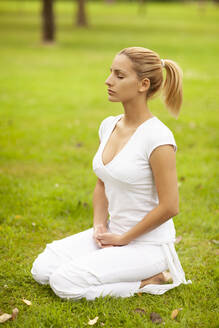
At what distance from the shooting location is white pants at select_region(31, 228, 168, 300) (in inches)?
127

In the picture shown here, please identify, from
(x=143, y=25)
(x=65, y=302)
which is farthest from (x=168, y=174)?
(x=143, y=25)

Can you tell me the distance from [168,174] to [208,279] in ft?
3.78

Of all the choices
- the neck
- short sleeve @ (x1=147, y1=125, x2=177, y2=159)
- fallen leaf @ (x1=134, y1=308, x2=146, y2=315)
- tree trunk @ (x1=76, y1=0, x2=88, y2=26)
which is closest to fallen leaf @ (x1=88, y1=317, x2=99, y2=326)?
fallen leaf @ (x1=134, y1=308, x2=146, y2=315)

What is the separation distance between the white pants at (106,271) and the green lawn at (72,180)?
95mm

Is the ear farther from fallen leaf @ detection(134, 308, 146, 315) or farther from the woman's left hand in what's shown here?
fallen leaf @ detection(134, 308, 146, 315)

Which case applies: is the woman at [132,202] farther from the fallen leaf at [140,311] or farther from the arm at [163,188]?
the fallen leaf at [140,311]

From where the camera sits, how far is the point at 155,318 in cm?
318

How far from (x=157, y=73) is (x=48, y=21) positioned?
17.2 metres

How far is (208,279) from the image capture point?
369 centimetres

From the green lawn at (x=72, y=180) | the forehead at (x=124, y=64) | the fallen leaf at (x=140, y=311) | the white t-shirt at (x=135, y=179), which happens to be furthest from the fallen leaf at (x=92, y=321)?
the forehead at (x=124, y=64)

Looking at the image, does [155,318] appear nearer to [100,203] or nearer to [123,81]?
[100,203]

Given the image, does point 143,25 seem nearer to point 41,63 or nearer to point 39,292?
point 41,63

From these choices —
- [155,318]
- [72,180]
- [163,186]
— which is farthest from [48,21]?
[155,318]

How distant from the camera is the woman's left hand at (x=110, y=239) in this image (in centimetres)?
335
